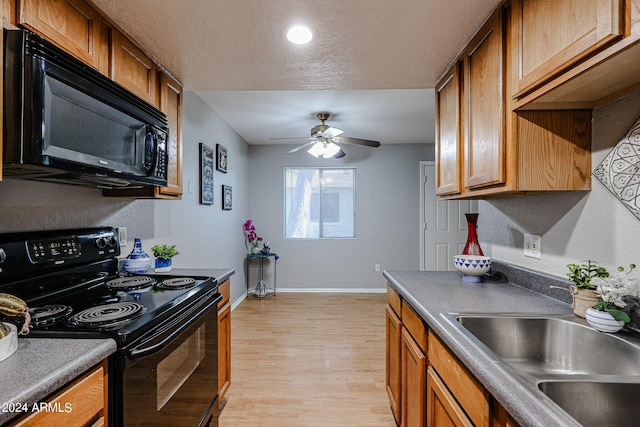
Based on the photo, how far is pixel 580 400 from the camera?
2.49ft

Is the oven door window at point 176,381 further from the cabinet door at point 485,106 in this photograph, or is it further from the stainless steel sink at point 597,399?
the cabinet door at point 485,106

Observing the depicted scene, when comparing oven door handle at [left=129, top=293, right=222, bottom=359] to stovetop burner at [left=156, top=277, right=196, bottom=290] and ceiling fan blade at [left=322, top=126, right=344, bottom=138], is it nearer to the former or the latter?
stovetop burner at [left=156, top=277, right=196, bottom=290]

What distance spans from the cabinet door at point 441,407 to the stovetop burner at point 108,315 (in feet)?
3.58

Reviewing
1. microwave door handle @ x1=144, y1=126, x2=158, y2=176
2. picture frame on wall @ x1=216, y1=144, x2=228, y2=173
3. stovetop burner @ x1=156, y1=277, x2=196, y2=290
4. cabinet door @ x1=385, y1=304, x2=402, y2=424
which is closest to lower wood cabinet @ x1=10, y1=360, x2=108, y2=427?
stovetop burner @ x1=156, y1=277, x2=196, y2=290

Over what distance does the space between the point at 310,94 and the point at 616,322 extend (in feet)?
8.76

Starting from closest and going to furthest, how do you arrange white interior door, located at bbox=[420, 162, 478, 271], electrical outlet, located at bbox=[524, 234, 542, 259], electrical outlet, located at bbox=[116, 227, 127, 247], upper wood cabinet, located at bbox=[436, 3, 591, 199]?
upper wood cabinet, located at bbox=[436, 3, 591, 199] → electrical outlet, located at bbox=[524, 234, 542, 259] → electrical outlet, located at bbox=[116, 227, 127, 247] → white interior door, located at bbox=[420, 162, 478, 271]

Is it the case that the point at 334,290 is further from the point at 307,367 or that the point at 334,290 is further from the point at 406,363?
the point at 406,363

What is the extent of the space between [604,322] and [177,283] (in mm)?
1738

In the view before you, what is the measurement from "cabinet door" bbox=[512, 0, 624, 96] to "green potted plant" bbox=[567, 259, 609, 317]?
0.69 meters

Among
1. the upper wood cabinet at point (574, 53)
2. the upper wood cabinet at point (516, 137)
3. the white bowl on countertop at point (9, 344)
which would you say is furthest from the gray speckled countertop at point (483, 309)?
the white bowl on countertop at point (9, 344)

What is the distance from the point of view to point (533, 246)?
1.61 m

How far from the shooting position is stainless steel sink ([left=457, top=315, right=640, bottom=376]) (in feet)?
3.54

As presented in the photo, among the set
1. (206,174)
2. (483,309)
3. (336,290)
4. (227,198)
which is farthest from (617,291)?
(336,290)

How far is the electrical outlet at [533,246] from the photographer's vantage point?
1.57 m
